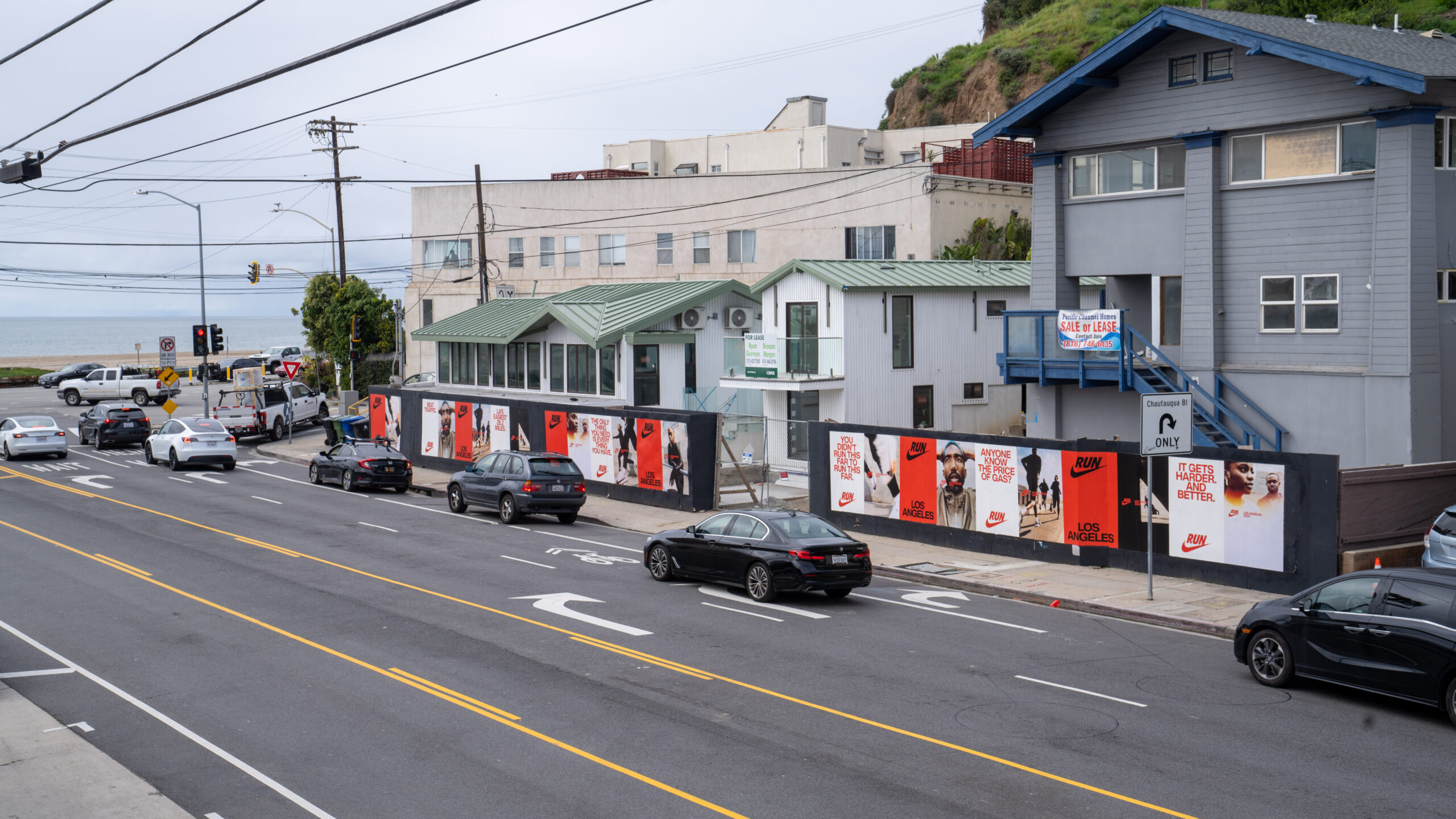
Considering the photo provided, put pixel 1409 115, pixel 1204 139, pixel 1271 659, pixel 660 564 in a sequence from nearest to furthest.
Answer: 1. pixel 1271 659
2. pixel 660 564
3. pixel 1409 115
4. pixel 1204 139

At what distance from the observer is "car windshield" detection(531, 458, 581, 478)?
91.6ft

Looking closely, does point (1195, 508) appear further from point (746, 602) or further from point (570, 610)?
point (570, 610)

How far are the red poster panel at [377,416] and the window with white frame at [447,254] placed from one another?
20.4 m

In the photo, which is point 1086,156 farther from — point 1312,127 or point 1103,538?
point 1103,538

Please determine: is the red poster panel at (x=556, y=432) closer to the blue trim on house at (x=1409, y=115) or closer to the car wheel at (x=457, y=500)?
the car wheel at (x=457, y=500)

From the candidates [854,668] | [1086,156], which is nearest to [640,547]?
[854,668]

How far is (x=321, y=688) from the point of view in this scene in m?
13.4

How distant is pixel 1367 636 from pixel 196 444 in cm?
3503

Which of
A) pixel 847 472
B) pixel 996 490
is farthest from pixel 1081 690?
pixel 847 472

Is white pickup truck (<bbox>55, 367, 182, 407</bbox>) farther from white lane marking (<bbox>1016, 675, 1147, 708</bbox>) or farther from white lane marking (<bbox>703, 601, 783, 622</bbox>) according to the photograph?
white lane marking (<bbox>1016, 675, 1147, 708</bbox>)

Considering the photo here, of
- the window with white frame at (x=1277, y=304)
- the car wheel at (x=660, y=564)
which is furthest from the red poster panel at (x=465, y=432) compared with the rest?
the window with white frame at (x=1277, y=304)

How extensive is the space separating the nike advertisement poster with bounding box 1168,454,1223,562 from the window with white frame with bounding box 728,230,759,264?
116 feet

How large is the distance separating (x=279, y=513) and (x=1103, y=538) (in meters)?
19.0

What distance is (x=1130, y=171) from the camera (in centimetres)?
2709
